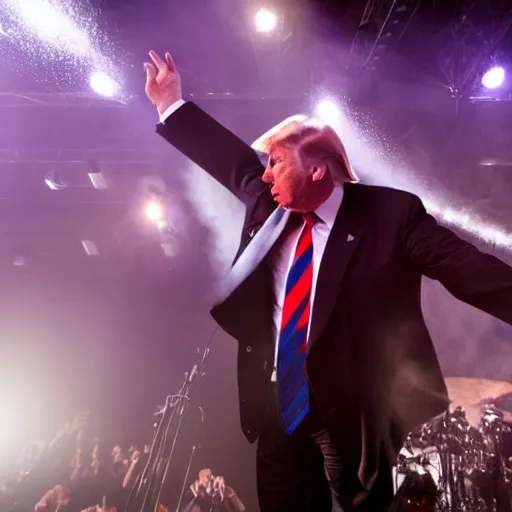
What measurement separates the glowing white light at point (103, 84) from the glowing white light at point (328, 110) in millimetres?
1682

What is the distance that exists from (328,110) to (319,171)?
142 centimetres

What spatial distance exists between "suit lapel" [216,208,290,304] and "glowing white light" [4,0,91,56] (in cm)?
234

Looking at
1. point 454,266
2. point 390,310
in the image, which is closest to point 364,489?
point 390,310

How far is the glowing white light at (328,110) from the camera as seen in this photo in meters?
3.74

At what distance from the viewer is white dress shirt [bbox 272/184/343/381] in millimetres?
2424

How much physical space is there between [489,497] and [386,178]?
2172 millimetres

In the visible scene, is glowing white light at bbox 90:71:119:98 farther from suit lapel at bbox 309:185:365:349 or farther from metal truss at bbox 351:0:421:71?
suit lapel at bbox 309:185:365:349

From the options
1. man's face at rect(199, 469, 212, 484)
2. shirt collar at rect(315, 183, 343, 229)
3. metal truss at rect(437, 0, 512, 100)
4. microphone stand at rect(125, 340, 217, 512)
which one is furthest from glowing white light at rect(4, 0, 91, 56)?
man's face at rect(199, 469, 212, 484)

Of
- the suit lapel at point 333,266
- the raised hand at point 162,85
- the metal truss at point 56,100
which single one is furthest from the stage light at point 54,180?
the suit lapel at point 333,266

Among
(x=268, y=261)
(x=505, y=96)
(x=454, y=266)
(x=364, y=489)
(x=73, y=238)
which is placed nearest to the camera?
(x=454, y=266)

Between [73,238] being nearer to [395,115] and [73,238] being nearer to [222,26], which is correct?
[222,26]

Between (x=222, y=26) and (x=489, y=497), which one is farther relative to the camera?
(x=222, y=26)

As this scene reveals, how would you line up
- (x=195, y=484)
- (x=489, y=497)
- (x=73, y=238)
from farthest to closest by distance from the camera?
1. (x=73, y=238)
2. (x=195, y=484)
3. (x=489, y=497)

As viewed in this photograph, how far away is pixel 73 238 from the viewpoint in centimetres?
443
